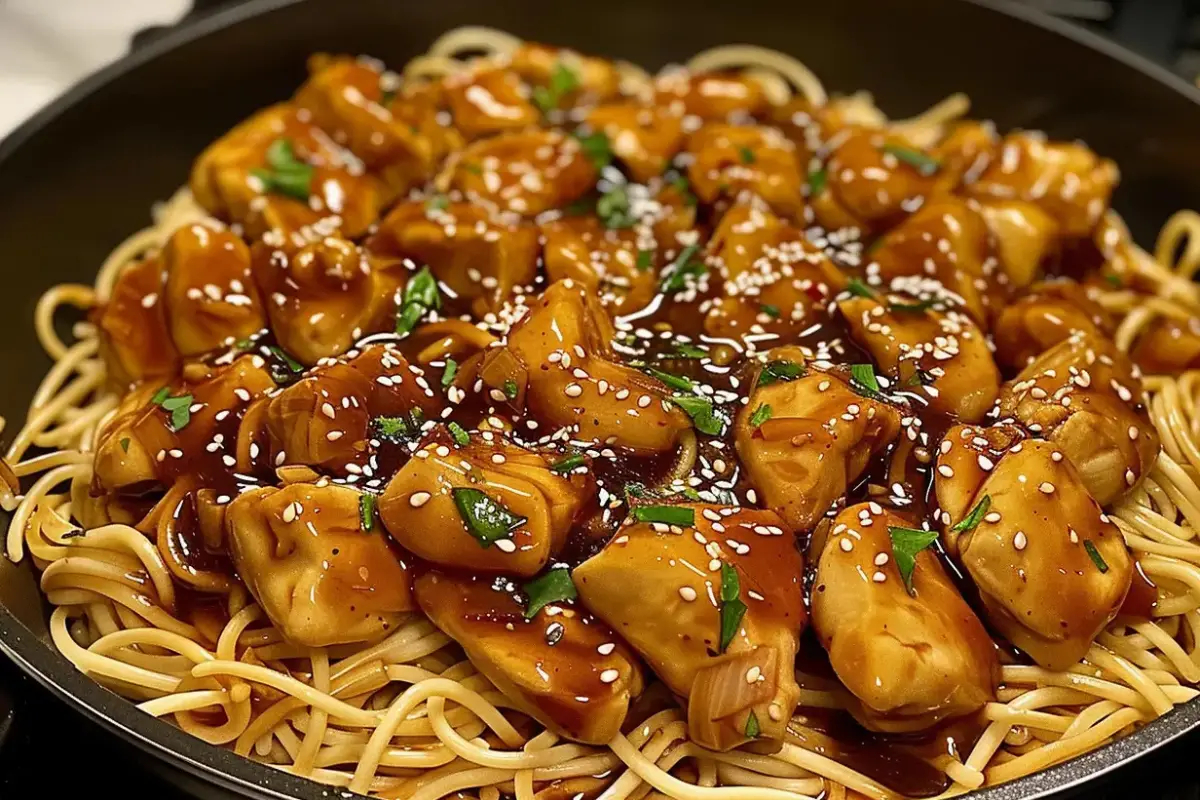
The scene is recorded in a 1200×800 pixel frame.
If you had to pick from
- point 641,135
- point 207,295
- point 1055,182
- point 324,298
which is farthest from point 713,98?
point 207,295

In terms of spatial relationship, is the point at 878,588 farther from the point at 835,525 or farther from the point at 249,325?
the point at 249,325

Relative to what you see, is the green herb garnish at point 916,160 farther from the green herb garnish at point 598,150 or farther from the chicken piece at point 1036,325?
the green herb garnish at point 598,150

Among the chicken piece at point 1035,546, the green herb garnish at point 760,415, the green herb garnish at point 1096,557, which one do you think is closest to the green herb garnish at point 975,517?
the chicken piece at point 1035,546

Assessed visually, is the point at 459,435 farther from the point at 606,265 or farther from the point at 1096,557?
the point at 1096,557

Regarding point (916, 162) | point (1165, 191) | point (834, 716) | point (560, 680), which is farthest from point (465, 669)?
point (1165, 191)

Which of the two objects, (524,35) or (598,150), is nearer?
(598,150)

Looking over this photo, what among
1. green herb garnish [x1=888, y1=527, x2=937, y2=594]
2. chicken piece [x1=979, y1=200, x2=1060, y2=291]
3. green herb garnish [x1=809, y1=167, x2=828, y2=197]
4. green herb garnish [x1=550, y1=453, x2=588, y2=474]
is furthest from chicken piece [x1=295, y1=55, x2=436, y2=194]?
green herb garnish [x1=888, y1=527, x2=937, y2=594]

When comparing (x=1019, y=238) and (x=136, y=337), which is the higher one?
(x=1019, y=238)
